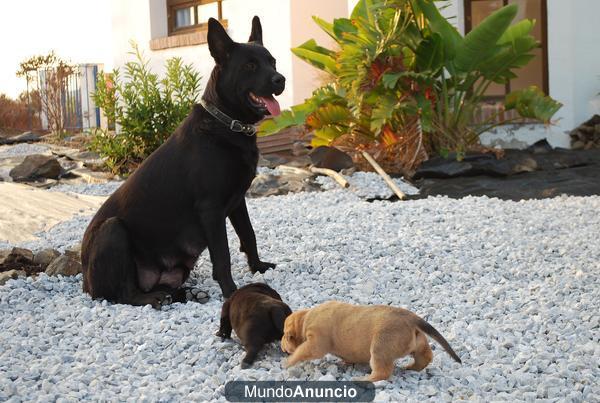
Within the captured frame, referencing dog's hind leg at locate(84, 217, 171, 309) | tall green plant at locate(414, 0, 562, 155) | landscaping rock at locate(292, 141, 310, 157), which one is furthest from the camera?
landscaping rock at locate(292, 141, 310, 157)

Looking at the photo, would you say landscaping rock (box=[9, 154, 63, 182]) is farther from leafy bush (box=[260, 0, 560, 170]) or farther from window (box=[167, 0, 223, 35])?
window (box=[167, 0, 223, 35])

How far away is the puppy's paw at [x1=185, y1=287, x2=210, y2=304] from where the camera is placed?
13.3ft

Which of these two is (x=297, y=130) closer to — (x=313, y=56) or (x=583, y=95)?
(x=313, y=56)

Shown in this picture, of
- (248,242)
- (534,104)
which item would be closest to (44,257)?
(248,242)

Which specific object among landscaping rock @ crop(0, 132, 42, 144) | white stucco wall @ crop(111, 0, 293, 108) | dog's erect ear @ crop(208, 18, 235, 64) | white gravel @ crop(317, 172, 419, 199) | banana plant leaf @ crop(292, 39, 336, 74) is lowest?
white gravel @ crop(317, 172, 419, 199)

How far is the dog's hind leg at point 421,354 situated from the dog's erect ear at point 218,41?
194 cm

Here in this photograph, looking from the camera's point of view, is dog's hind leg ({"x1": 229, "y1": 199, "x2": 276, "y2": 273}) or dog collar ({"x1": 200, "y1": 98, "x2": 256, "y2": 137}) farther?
dog's hind leg ({"x1": 229, "y1": 199, "x2": 276, "y2": 273})

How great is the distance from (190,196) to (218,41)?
797 millimetres

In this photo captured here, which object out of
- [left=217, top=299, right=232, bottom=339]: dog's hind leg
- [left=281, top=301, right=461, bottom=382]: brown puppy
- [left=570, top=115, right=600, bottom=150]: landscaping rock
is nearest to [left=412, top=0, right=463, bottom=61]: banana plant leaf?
[left=570, top=115, right=600, bottom=150]: landscaping rock

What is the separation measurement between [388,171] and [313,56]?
1.82 meters

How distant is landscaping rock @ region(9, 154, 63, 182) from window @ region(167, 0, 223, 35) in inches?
158

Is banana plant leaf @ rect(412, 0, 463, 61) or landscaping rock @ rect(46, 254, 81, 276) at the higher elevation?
banana plant leaf @ rect(412, 0, 463, 61)

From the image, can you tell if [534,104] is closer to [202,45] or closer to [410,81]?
[410,81]

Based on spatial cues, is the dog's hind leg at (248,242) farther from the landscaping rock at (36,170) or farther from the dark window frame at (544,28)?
the dark window frame at (544,28)
